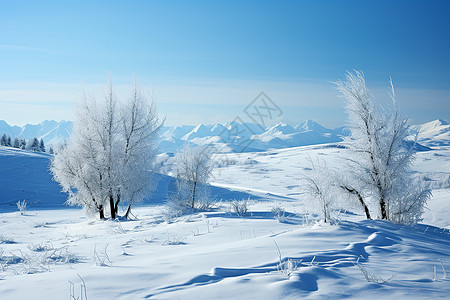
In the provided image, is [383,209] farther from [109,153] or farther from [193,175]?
[109,153]

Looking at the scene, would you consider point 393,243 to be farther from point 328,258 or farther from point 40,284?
point 40,284

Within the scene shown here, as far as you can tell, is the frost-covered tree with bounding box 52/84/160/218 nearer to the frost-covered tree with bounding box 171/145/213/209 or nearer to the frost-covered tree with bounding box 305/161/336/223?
the frost-covered tree with bounding box 171/145/213/209

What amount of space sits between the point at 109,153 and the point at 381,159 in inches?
512

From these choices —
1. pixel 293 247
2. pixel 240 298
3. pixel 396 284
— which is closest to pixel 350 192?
pixel 293 247

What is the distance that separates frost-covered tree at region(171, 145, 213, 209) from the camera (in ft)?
52.9

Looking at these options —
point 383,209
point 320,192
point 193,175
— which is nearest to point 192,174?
point 193,175

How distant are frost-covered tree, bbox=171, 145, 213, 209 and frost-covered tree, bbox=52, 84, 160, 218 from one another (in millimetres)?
A: 1739

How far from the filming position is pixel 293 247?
4.68m

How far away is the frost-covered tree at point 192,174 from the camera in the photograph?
16.1m

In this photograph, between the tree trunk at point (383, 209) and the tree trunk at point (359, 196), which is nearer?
the tree trunk at point (383, 209)

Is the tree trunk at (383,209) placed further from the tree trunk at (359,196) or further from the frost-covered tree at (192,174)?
the frost-covered tree at (192,174)

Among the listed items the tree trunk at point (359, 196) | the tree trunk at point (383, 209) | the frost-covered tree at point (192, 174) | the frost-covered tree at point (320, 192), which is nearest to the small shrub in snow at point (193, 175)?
the frost-covered tree at point (192, 174)

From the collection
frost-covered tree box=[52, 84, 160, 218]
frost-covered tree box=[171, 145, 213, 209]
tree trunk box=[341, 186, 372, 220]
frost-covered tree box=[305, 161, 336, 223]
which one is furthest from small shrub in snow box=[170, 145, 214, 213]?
frost-covered tree box=[305, 161, 336, 223]

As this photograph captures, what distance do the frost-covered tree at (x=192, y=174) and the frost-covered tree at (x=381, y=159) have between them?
8399 millimetres
